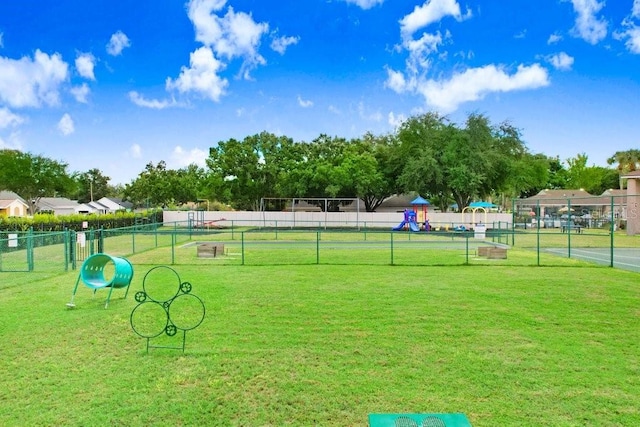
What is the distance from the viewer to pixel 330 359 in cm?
684

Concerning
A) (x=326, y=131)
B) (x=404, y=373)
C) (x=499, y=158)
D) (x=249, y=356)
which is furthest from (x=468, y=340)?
(x=326, y=131)

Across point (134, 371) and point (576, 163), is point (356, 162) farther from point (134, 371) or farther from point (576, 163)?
point (576, 163)

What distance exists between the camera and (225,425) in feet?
16.0

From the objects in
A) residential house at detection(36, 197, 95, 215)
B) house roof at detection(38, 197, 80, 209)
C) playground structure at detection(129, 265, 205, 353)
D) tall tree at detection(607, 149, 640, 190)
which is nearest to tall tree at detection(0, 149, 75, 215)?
residential house at detection(36, 197, 95, 215)

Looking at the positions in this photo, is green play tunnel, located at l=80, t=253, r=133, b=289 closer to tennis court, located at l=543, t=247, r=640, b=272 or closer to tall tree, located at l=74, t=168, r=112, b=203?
tennis court, located at l=543, t=247, r=640, b=272

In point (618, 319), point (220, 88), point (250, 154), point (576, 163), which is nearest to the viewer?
point (618, 319)

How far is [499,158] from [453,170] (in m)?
5.32

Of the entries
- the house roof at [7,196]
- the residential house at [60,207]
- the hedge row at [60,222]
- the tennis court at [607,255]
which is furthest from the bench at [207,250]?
the residential house at [60,207]

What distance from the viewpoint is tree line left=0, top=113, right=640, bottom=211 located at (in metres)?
45.4

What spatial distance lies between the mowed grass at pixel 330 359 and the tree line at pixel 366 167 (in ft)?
113

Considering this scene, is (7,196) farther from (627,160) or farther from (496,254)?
(627,160)

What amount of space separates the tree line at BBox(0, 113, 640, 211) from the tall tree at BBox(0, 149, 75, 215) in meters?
0.11

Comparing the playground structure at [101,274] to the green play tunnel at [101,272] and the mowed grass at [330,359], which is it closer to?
the green play tunnel at [101,272]

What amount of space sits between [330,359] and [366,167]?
4292 cm
